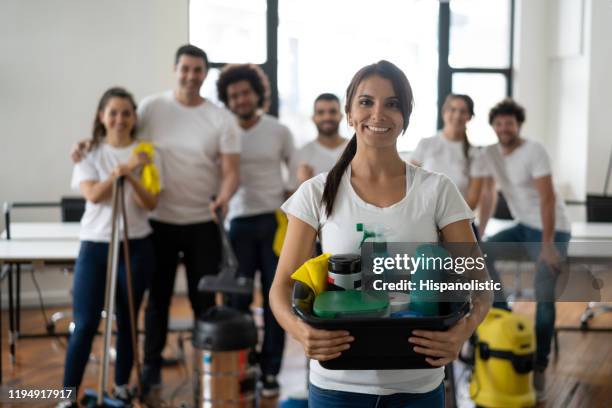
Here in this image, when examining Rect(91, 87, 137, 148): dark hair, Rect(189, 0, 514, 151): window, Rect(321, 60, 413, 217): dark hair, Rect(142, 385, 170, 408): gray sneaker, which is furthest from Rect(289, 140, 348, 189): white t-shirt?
Rect(321, 60, 413, 217): dark hair

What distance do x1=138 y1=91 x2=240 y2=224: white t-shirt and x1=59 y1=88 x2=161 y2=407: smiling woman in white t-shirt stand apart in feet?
0.25

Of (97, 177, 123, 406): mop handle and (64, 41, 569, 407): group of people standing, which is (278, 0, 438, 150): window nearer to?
(64, 41, 569, 407): group of people standing

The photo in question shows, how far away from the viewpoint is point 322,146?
2.91 meters

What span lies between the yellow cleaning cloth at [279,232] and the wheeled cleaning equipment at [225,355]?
1.11 feet

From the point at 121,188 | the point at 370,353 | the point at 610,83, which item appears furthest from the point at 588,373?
the point at 370,353

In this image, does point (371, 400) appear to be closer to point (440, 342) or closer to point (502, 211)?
point (440, 342)

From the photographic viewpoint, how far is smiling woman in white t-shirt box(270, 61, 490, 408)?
3.91ft

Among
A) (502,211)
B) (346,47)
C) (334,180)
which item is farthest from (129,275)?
(346,47)

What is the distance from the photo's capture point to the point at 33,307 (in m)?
3.94

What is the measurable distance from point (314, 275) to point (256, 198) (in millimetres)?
1779

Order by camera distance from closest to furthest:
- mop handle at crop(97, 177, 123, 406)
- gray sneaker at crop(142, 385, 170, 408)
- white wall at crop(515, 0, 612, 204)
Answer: mop handle at crop(97, 177, 123, 406) < white wall at crop(515, 0, 612, 204) < gray sneaker at crop(142, 385, 170, 408)

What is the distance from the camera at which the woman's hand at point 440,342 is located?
3.51 ft

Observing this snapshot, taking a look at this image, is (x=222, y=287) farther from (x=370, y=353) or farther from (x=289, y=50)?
(x=289, y=50)

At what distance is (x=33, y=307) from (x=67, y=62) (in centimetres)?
157
